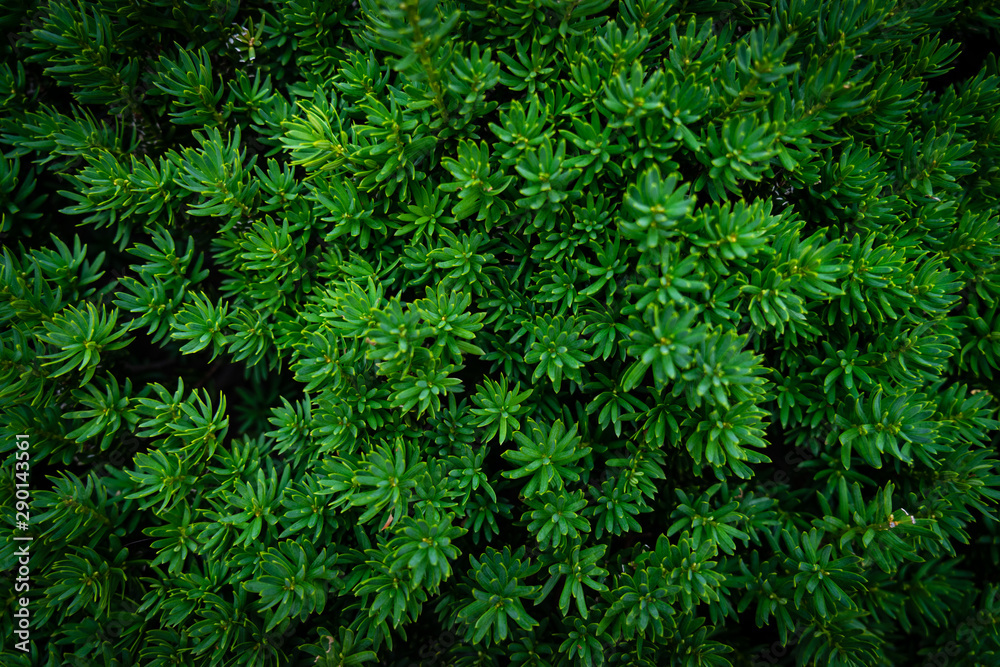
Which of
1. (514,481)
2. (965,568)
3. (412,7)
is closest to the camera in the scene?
(412,7)

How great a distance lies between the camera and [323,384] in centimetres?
236

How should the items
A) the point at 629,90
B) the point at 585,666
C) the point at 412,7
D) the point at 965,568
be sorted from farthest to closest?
the point at 965,568
the point at 585,666
the point at 629,90
the point at 412,7

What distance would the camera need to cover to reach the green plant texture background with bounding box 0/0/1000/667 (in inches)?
83.1

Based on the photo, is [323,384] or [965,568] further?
[965,568]

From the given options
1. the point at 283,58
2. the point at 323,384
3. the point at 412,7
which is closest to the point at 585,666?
the point at 323,384

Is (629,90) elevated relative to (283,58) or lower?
elevated

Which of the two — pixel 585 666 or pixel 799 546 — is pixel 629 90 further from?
pixel 585 666

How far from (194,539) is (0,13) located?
2.43 metres

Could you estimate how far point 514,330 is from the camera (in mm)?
2424

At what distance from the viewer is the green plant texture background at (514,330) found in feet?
6.93

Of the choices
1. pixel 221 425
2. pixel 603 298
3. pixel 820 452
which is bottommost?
pixel 221 425

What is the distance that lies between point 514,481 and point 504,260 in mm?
957

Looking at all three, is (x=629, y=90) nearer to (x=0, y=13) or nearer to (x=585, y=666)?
(x=585, y=666)

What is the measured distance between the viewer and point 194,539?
2436mm
